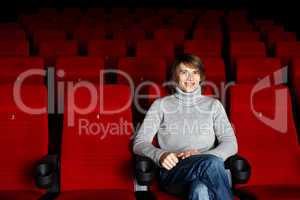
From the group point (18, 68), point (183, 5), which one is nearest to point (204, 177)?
point (18, 68)

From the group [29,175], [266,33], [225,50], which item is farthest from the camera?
[266,33]

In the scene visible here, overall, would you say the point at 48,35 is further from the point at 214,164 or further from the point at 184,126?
the point at 214,164

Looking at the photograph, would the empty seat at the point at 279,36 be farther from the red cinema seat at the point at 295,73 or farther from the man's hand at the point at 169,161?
the man's hand at the point at 169,161

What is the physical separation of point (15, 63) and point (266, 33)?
186cm

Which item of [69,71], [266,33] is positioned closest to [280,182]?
[69,71]

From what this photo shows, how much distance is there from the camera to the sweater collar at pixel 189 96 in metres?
1.54

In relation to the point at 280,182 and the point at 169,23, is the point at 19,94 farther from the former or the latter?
the point at 169,23

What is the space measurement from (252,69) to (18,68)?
1107mm

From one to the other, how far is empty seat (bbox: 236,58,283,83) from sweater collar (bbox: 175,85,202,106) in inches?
29.3

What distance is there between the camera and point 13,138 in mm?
1513

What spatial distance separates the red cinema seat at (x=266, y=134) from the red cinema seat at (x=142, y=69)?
579 mm

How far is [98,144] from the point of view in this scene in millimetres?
1535

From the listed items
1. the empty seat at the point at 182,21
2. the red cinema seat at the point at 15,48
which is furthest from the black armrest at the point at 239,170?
the empty seat at the point at 182,21

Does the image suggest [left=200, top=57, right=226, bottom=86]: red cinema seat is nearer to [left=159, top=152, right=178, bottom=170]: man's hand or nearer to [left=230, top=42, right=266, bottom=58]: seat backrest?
[left=230, top=42, right=266, bottom=58]: seat backrest
